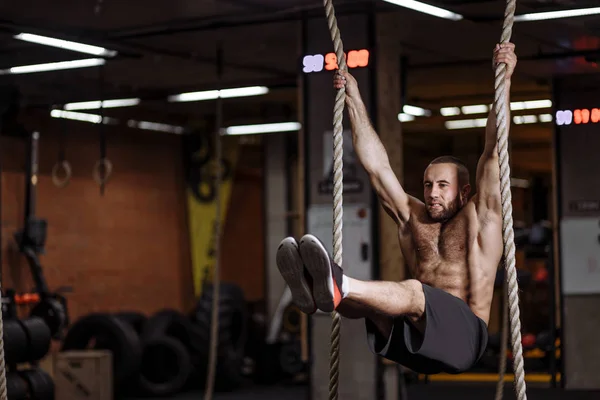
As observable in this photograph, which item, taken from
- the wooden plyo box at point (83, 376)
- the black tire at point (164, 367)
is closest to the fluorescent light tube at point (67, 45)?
the wooden plyo box at point (83, 376)

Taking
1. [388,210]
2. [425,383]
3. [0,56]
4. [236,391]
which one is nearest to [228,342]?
[236,391]

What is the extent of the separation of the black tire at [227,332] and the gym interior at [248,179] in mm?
29

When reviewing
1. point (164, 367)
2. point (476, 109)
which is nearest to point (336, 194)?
point (164, 367)

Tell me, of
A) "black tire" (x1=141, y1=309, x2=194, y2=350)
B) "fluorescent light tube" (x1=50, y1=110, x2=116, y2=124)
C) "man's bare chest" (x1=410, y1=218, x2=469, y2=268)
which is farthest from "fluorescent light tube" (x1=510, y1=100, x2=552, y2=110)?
"man's bare chest" (x1=410, y1=218, x2=469, y2=268)

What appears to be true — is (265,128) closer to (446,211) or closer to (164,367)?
(164,367)

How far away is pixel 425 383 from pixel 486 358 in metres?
1.90

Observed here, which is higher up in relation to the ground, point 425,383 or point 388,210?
point 388,210

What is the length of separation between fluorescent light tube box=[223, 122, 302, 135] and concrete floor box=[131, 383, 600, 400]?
3.39m

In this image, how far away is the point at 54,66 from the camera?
8898 millimetres

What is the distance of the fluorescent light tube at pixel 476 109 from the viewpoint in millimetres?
12085

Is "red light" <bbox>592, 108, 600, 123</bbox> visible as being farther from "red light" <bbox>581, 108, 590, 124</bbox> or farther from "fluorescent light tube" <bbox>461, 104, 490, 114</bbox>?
"fluorescent light tube" <bbox>461, 104, 490, 114</bbox>

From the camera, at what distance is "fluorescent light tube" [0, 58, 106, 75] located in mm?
8656

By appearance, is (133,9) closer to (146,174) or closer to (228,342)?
(228,342)

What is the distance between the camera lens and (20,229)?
39.7 ft
